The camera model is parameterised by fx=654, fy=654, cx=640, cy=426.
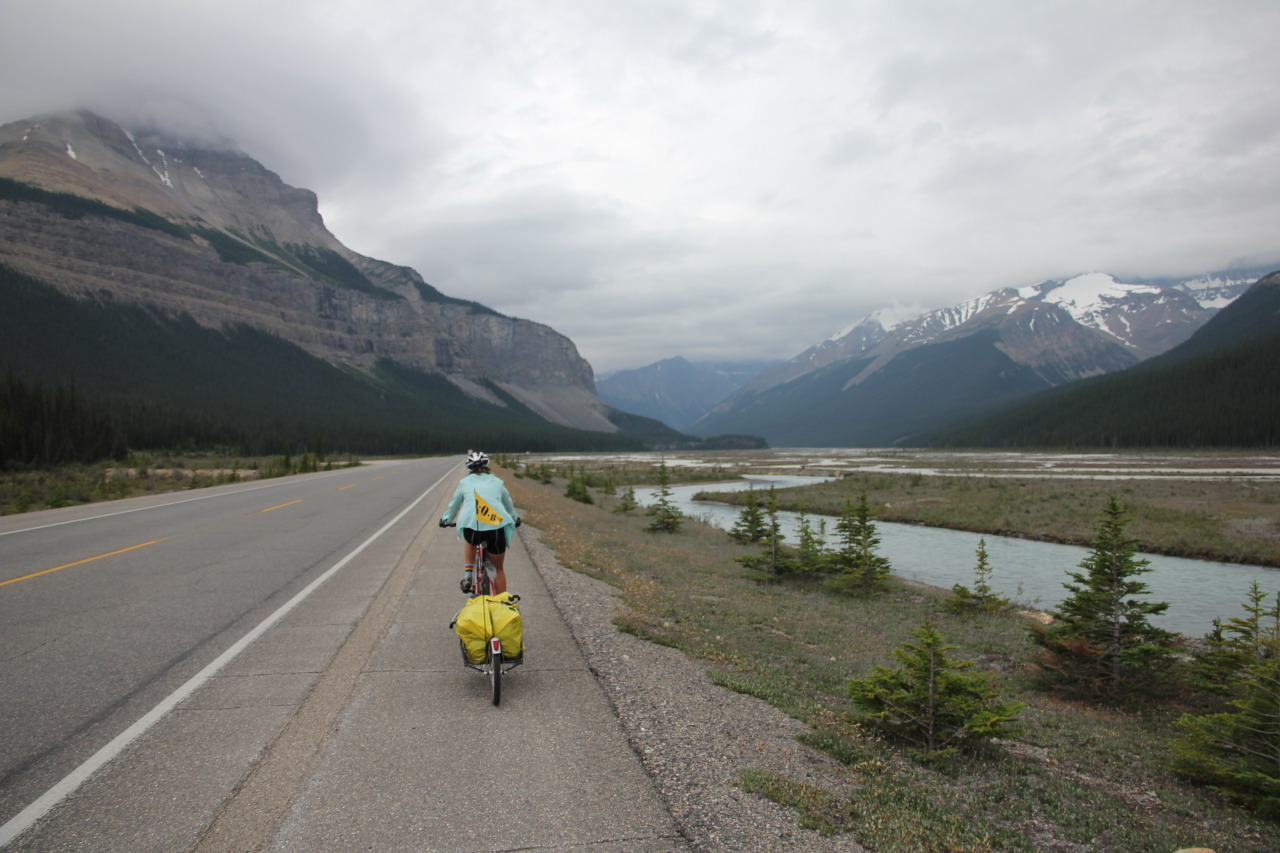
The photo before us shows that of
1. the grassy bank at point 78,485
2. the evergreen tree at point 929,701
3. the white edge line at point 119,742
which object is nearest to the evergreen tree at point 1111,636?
the evergreen tree at point 929,701

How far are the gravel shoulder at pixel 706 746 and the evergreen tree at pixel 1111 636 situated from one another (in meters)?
6.20

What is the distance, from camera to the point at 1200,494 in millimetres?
40125

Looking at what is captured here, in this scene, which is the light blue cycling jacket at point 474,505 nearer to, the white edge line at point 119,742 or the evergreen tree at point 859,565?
the white edge line at point 119,742

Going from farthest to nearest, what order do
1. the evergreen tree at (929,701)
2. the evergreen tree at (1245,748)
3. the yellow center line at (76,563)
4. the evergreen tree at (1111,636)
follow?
the yellow center line at (76,563) → the evergreen tree at (1111,636) → the evergreen tree at (929,701) → the evergreen tree at (1245,748)

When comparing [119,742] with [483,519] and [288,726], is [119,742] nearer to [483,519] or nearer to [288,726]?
[288,726]

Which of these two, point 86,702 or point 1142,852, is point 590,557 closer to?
point 86,702

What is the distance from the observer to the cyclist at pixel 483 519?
24.5 feet

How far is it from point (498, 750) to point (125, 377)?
164 m

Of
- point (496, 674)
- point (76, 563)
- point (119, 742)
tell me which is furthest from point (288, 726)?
point (76, 563)

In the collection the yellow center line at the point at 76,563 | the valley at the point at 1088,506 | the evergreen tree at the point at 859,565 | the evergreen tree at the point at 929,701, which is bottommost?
the valley at the point at 1088,506

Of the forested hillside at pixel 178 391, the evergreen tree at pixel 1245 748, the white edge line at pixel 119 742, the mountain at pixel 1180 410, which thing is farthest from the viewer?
the mountain at pixel 1180 410

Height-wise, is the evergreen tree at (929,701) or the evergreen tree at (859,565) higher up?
the evergreen tree at (929,701)

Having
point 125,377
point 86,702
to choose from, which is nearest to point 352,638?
point 86,702

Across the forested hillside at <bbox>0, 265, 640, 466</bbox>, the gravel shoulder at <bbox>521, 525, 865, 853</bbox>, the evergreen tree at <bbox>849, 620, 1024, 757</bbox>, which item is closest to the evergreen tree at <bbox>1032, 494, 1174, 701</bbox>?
the evergreen tree at <bbox>849, 620, 1024, 757</bbox>
